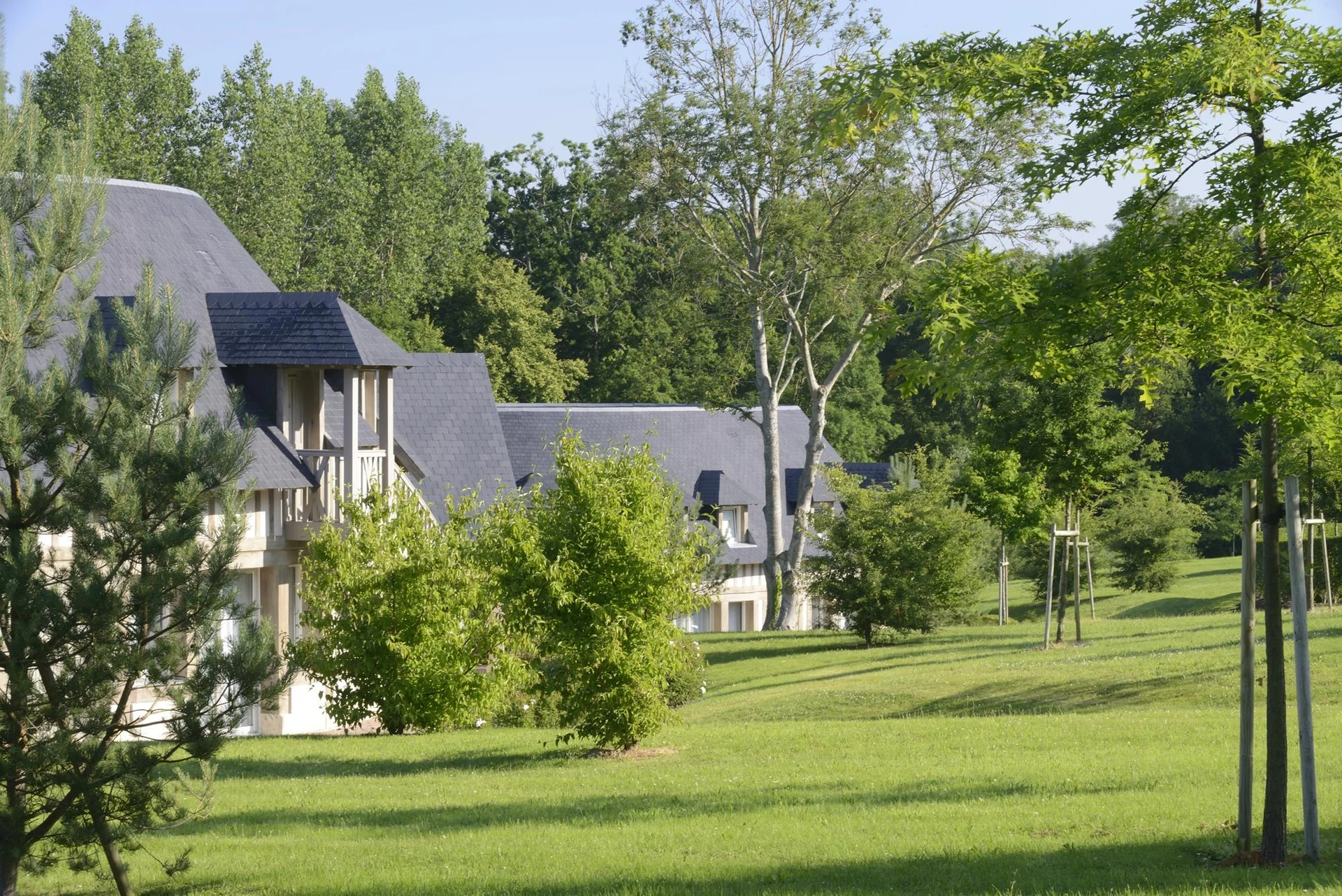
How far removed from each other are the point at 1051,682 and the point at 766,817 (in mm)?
9142

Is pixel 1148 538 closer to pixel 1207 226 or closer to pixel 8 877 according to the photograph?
pixel 1207 226

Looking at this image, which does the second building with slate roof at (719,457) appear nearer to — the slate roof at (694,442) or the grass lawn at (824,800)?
the slate roof at (694,442)

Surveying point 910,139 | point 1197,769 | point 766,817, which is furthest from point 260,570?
point 910,139

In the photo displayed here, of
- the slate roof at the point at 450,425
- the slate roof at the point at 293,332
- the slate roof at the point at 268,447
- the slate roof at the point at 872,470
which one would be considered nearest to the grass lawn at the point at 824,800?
the slate roof at the point at 268,447

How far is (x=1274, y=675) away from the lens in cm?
848

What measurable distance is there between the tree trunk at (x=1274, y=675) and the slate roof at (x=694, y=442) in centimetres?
3532

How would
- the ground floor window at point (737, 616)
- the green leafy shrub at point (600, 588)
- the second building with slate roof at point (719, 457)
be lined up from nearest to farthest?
the green leafy shrub at point (600, 588), the second building with slate roof at point (719, 457), the ground floor window at point (737, 616)

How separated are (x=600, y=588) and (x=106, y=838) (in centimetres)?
750

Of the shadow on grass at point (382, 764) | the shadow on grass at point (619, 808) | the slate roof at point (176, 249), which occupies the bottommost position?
the shadow on grass at point (382, 764)

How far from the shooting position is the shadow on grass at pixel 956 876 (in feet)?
26.4

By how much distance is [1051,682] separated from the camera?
18906 mm

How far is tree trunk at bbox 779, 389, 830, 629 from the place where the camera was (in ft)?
122

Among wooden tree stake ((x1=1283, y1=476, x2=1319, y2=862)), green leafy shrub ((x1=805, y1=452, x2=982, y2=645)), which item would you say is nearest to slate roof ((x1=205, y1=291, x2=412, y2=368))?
green leafy shrub ((x1=805, y1=452, x2=982, y2=645))

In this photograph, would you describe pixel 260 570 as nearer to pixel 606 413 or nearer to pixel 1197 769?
pixel 1197 769
